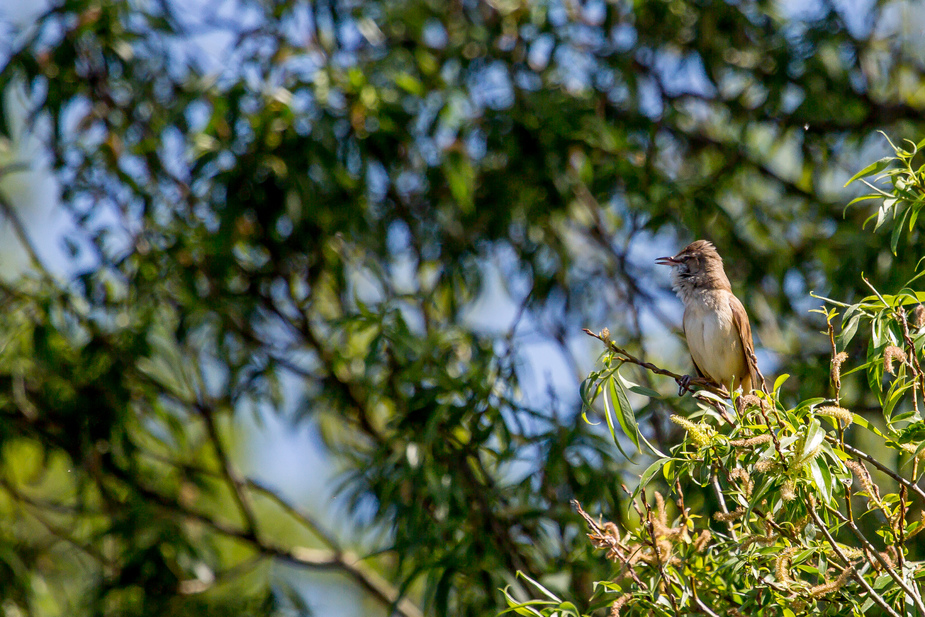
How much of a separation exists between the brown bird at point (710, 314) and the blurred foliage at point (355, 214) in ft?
1.10

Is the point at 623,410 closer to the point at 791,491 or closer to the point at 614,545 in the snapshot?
the point at 614,545

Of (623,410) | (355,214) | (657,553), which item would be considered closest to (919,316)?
(623,410)

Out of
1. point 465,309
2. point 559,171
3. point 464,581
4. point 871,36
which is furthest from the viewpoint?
point 465,309

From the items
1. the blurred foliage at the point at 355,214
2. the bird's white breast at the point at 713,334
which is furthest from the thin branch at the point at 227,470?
the bird's white breast at the point at 713,334

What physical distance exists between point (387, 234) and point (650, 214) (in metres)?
2.04

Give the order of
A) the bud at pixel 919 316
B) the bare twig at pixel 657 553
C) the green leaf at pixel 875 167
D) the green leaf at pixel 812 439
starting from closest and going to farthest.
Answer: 1. the green leaf at pixel 812 439
2. the bare twig at pixel 657 553
3. the bud at pixel 919 316
4. the green leaf at pixel 875 167

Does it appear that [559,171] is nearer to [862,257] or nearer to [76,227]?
[862,257]

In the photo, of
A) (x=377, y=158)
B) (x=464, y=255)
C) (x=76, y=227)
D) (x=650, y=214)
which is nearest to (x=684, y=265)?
(x=650, y=214)

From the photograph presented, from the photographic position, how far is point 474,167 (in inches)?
267

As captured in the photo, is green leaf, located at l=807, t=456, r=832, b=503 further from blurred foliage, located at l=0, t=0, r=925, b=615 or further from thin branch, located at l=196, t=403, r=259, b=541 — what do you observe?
thin branch, located at l=196, t=403, r=259, b=541

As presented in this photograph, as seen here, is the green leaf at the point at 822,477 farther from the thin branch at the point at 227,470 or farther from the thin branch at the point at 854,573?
the thin branch at the point at 227,470

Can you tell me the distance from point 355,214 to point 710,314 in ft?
7.99

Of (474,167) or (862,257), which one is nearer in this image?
(862,257)

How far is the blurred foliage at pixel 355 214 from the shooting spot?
6.04 meters
